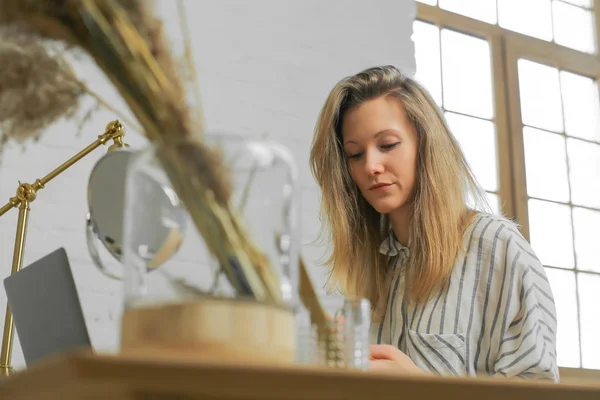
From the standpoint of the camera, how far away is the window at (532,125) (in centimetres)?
400

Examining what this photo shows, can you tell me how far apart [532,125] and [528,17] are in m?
0.62

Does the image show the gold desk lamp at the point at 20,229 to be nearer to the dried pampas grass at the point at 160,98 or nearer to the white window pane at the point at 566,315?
the dried pampas grass at the point at 160,98

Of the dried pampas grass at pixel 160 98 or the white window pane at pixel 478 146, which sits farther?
the white window pane at pixel 478 146

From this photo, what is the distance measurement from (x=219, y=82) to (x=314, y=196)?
0.58 m

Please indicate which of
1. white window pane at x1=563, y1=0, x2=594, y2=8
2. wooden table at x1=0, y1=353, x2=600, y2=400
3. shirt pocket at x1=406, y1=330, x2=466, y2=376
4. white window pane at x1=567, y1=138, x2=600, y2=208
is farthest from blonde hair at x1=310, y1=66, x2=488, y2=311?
white window pane at x1=563, y1=0, x2=594, y2=8

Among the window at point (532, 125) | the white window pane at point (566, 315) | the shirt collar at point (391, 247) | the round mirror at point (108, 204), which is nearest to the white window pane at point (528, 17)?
the window at point (532, 125)

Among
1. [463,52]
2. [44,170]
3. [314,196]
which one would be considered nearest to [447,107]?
[463,52]

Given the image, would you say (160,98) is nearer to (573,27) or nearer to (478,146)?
(478,146)

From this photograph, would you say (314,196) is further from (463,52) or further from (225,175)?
(225,175)

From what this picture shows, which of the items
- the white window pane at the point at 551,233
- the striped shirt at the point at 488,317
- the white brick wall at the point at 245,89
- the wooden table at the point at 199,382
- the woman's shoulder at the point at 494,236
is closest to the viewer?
the wooden table at the point at 199,382

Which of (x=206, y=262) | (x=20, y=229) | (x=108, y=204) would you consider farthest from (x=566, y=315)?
(x=206, y=262)

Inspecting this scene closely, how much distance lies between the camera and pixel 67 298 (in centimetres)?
103

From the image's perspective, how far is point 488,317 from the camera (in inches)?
68.5

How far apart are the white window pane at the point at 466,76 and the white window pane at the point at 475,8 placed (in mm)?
120
